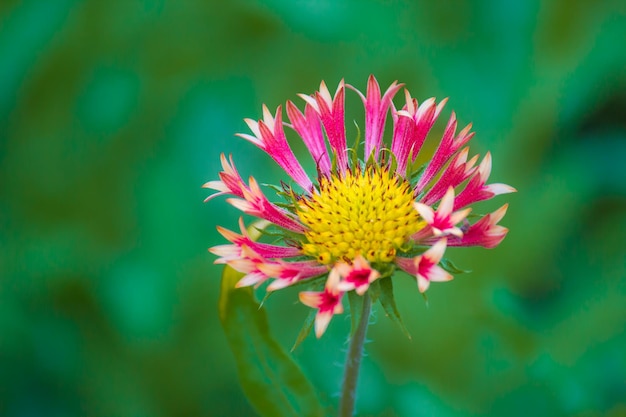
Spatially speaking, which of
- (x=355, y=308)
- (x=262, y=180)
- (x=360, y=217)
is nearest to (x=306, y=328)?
(x=355, y=308)

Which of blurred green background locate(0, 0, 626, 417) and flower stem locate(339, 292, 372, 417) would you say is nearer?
flower stem locate(339, 292, 372, 417)

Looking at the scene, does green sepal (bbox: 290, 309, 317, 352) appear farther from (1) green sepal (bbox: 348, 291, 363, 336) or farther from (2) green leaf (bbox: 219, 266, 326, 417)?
(2) green leaf (bbox: 219, 266, 326, 417)

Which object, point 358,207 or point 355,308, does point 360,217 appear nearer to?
point 358,207

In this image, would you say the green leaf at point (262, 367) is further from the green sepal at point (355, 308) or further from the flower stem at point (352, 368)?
the green sepal at point (355, 308)

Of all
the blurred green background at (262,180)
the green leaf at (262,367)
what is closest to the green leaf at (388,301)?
the green leaf at (262,367)

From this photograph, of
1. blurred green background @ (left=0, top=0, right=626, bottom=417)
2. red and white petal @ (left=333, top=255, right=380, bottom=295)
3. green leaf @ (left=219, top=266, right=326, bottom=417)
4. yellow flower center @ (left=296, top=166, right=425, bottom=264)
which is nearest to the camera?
red and white petal @ (left=333, top=255, right=380, bottom=295)

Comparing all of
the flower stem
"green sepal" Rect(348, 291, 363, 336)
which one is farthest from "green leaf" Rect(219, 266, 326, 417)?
"green sepal" Rect(348, 291, 363, 336)

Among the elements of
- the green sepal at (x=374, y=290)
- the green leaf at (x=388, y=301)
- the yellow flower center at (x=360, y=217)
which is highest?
the yellow flower center at (x=360, y=217)

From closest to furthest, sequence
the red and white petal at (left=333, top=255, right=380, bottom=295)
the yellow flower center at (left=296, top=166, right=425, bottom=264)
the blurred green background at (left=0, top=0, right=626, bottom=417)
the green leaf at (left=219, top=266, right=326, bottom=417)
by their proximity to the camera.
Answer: the red and white petal at (left=333, top=255, right=380, bottom=295)
the yellow flower center at (left=296, top=166, right=425, bottom=264)
the green leaf at (left=219, top=266, right=326, bottom=417)
the blurred green background at (left=0, top=0, right=626, bottom=417)
